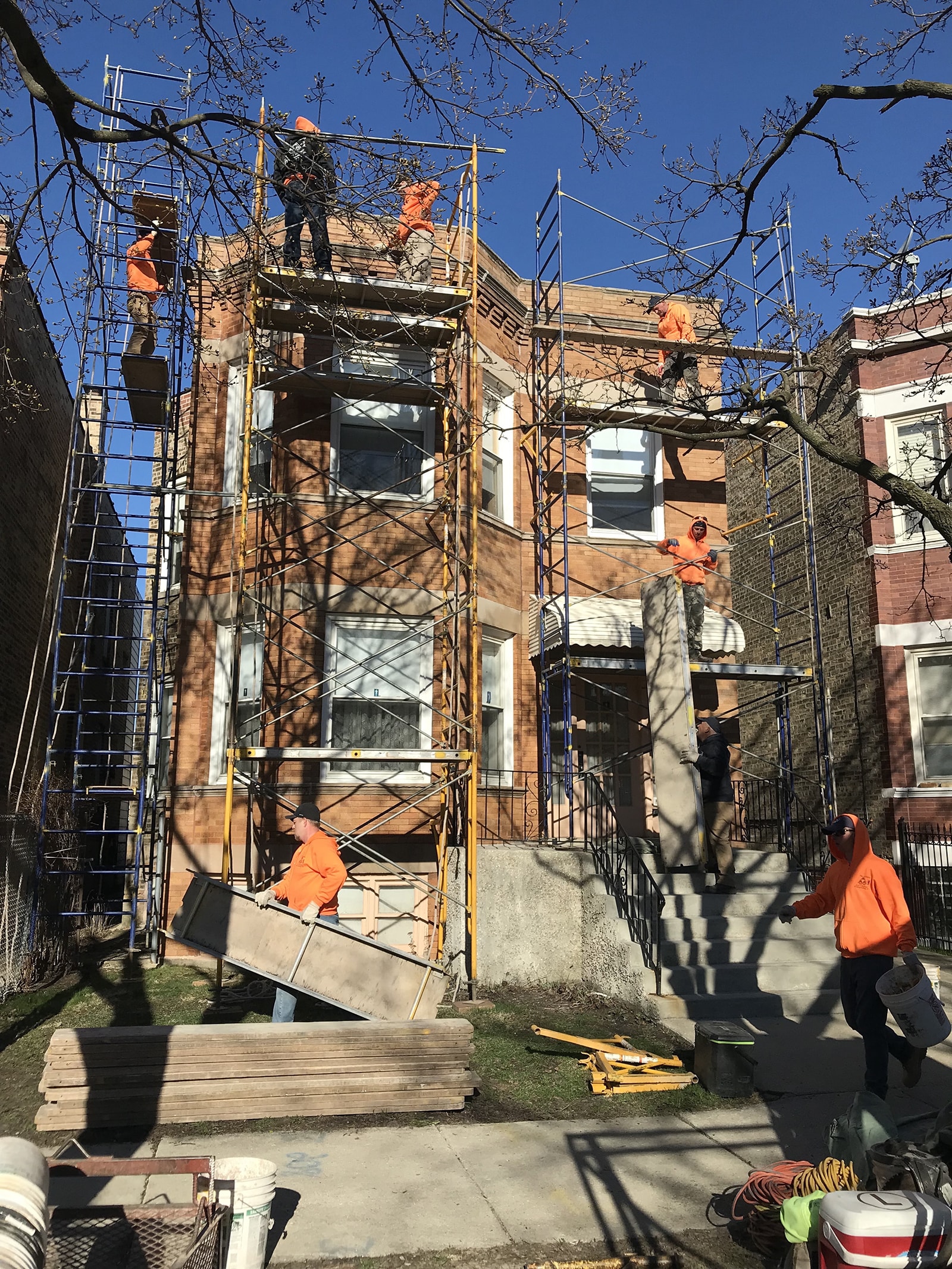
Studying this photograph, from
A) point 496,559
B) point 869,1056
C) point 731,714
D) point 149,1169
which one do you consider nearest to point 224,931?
point 149,1169

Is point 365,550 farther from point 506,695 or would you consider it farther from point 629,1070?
point 629,1070

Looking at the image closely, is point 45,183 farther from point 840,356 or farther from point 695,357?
point 840,356

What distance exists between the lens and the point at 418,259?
529 inches

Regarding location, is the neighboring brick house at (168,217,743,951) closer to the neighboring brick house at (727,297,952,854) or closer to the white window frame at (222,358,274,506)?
Result: the white window frame at (222,358,274,506)

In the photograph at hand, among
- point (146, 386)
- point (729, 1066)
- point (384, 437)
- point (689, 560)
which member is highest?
point (146, 386)

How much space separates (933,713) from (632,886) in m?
7.56

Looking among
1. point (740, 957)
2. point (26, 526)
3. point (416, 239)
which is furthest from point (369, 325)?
Result: point (740, 957)

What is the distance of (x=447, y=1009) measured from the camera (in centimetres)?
957

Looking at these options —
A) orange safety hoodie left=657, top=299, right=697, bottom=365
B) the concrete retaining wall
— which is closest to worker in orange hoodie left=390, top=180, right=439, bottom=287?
orange safety hoodie left=657, top=299, right=697, bottom=365

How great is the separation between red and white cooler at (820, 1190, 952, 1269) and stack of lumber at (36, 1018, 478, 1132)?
3497 millimetres

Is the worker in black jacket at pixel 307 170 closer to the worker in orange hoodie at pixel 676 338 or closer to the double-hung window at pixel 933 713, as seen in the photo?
the worker in orange hoodie at pixel 676 338

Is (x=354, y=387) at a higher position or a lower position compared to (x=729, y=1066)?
higher

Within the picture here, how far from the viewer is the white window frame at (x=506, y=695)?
1296 centimetres

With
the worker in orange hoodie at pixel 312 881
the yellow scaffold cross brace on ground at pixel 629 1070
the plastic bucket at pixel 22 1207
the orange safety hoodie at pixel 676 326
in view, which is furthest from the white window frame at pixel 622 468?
the plastic bucket at pixel 22 1207
